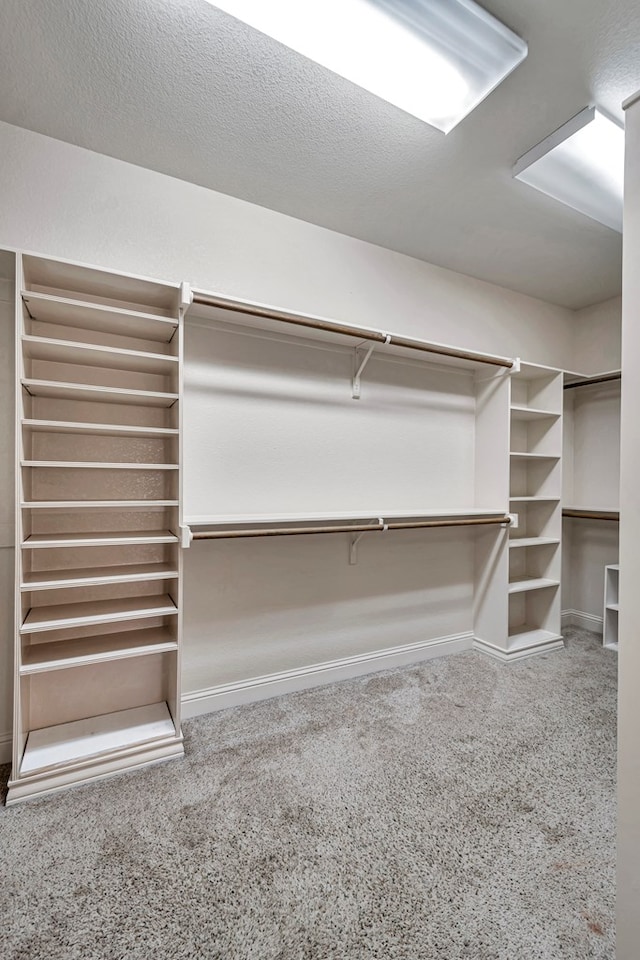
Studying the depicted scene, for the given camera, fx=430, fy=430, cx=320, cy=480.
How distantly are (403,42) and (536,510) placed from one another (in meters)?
2.97

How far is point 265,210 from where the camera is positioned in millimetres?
2332

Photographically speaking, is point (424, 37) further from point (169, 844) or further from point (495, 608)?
point (495, 608)

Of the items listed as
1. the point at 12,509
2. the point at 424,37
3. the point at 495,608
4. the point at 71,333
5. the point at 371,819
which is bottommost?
the point at 371,819

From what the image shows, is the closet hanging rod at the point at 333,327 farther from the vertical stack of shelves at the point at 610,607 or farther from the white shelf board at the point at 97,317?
the vertical stack of shelves at the point at 610,607

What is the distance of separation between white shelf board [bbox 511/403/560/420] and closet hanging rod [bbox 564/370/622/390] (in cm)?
43

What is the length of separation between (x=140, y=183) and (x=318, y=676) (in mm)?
2737

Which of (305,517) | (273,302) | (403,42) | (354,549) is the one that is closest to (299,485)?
(305,517)

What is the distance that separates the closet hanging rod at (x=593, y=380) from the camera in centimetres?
317

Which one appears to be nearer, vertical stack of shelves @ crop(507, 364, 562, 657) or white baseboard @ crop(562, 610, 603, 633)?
vertical stack of shelves @ crop(507, 364, 562, 657)

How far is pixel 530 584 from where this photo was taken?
3088 mm

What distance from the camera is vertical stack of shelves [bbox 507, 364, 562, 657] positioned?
3.10 metres

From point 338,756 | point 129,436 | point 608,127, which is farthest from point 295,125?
point 338,756

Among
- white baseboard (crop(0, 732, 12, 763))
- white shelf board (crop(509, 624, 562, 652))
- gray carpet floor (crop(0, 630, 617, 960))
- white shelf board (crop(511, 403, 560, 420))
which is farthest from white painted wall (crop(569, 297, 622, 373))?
white baseboard (crop(0, 732, 12, 763))

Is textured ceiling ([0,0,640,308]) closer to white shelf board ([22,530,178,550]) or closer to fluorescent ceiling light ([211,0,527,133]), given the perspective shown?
fluorescent ceiling light ([211,0,527,133])
